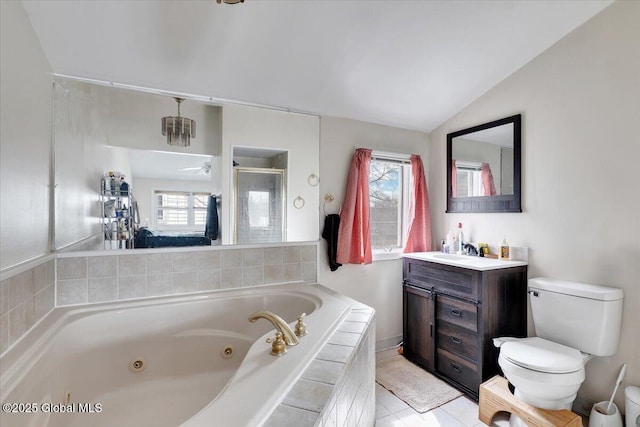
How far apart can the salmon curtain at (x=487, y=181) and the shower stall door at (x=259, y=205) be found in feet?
5.55

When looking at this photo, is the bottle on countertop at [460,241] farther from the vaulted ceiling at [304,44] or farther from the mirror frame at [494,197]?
the vaulted ceiling at [304,44]

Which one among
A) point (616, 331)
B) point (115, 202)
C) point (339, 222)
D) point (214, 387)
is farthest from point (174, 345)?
point (616, 331)

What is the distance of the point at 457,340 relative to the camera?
7.21ft

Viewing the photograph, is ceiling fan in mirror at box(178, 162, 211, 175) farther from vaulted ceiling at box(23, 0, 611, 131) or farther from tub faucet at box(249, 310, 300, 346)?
tub faucet at box(249, 310, 300, 346)

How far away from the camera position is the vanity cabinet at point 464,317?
205 cm

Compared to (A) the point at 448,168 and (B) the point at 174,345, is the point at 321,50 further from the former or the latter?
(B) the point at 174,345

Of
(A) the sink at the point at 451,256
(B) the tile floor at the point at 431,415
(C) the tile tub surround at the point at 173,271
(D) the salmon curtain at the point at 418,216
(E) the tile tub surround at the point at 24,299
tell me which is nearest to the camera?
(E) the tile tub surround at the point at 24,299

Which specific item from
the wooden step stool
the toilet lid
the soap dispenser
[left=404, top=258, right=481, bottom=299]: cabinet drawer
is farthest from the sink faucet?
the wooden step stool

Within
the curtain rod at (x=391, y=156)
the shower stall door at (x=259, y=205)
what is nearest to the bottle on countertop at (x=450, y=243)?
the curtain rod at (x=391, y=156)

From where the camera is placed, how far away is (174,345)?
5.79 feet

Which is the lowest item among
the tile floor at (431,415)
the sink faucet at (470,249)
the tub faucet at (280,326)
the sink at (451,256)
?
the tile floor at (431,415)

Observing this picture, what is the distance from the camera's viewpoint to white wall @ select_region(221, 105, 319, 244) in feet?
7.24

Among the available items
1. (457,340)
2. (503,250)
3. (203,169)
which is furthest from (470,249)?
(203,169)

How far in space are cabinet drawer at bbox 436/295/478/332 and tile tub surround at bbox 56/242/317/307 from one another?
101 cm
